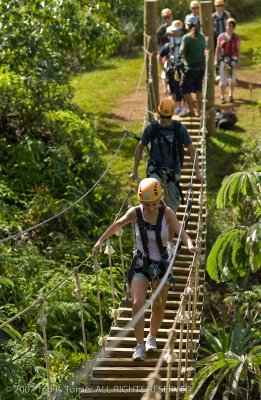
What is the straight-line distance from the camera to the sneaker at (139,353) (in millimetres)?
6664

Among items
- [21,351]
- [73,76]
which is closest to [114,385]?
[21,351]

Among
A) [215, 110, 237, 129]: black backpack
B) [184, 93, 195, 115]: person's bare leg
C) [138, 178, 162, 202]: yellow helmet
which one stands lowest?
[215, 110, 237, 129]: black backpack

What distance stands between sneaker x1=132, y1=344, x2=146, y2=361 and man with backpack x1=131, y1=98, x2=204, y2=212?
6.39ft

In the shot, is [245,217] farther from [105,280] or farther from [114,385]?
[114,385]

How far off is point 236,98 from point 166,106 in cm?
652

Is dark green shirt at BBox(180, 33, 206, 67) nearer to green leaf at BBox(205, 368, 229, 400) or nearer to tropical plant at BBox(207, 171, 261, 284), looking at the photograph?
tropical plant at BBox(207, 171, 261, 284)

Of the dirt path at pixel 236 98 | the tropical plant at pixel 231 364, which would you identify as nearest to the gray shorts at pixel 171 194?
the tropical plant at pixel 231 364

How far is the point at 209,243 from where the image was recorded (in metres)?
11.0

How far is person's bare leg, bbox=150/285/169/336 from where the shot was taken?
667cm

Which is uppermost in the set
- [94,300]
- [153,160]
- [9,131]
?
[153,160]

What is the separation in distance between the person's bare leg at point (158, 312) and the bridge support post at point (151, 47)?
17.5ft

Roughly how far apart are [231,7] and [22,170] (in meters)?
8.18

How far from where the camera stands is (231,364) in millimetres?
7547

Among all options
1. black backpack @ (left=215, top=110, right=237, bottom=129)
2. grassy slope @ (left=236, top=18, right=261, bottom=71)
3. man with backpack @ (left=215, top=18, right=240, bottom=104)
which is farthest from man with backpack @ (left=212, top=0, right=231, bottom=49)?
grassy slope @ (left=236, top=18, right=261, bottom=71)
